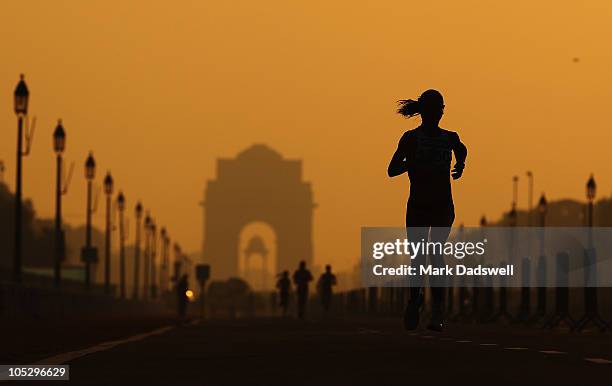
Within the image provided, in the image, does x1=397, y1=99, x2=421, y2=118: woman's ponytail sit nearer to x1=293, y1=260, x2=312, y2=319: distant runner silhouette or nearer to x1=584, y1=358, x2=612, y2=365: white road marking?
x1=584, y1=358, x2=612, y2=365: white road marking

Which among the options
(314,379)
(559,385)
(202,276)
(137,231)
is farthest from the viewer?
(137,231)

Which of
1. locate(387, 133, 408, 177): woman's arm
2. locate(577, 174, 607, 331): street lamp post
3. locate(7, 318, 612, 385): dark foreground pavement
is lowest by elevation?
locate(7, 318, 612, 385): dark foreground pavement

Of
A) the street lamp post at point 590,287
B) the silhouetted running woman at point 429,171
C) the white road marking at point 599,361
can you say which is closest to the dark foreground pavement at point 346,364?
the white road marking at point 599,361

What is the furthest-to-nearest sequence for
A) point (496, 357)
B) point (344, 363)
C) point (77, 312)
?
point (77, 312), point (496, 357), point (344, 363)

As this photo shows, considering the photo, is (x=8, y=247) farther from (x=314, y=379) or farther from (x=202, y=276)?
(x=314, y=379)

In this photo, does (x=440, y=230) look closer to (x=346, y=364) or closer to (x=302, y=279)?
(x=346, y=364)

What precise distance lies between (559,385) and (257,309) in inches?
6935

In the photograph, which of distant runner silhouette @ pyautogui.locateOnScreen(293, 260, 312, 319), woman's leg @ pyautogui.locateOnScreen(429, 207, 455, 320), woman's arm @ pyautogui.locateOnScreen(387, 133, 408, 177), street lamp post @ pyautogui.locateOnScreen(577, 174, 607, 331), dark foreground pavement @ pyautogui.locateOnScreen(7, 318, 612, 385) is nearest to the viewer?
dark foreground pavement @ pyautogui.locateOnScreen(7, 318, 612, 385)

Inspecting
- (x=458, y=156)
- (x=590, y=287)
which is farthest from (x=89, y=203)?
(x=458, y=156)

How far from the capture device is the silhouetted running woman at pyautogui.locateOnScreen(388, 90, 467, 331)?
16.2 m

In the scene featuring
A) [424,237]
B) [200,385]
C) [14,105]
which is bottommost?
[200,385]

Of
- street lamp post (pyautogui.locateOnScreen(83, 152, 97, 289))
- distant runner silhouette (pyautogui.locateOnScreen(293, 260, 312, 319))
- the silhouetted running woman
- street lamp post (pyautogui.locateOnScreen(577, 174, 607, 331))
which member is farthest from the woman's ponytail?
street lamp post (pyautogui.locateOnScreen(83, 152, 97, 289))

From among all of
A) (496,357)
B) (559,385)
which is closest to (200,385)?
(559,385)

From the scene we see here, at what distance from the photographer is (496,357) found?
1573 cm
